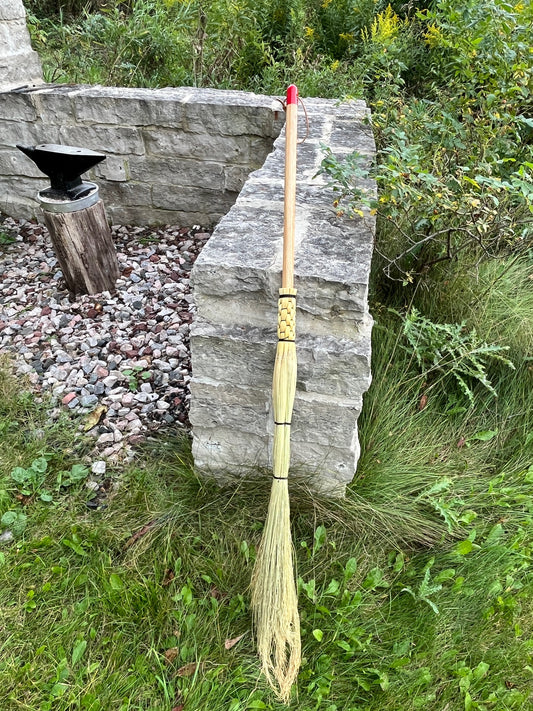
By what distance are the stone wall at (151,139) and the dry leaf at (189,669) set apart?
114 inches

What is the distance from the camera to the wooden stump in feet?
9.87

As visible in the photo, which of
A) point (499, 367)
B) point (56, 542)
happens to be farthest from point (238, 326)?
point (499, 367)

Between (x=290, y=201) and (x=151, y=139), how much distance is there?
233 cm

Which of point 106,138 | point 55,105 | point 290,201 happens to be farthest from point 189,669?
point 55,105

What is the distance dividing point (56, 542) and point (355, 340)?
4.29ft

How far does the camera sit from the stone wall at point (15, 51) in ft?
11.6

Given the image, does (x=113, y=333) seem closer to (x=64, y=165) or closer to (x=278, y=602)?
(x=64, y=165)

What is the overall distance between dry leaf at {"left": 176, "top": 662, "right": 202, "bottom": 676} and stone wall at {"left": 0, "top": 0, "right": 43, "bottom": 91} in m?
3.79

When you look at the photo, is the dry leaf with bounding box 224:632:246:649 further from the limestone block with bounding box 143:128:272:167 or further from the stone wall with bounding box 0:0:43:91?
the stone wall with bounding box 0:0:43:91

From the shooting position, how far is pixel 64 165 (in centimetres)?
292

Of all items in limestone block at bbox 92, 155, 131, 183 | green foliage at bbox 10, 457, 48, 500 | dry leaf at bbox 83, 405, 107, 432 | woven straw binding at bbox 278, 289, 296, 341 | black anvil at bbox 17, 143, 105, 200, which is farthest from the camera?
limestone block at bbox 92, 155, 131, 183

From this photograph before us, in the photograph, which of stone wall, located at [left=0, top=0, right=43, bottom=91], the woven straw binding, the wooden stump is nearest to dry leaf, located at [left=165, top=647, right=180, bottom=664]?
the woven straw binding

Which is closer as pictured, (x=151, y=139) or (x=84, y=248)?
(x=84, y=248)

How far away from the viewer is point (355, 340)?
1.70m
